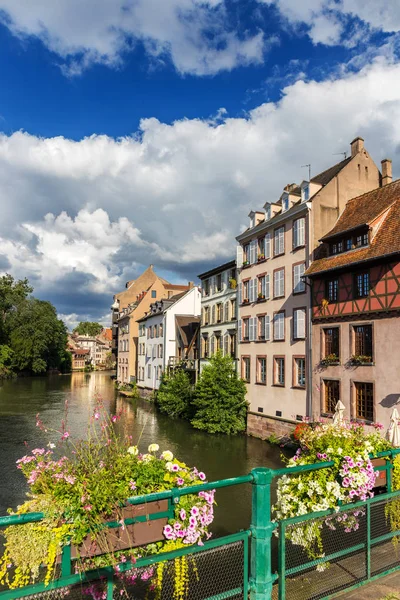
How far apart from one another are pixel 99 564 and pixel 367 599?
9.28ft

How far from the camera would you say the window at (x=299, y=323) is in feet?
82.9

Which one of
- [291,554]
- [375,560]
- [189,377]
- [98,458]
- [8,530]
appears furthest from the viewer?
[189,377]

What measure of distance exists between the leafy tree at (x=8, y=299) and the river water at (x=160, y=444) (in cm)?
3685

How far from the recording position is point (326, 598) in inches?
177

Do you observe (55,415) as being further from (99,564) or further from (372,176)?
(99,564)

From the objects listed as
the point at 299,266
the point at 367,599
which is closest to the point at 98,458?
the point at 367,599

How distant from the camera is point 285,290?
2714 cm

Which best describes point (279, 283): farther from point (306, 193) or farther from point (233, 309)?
point (233, 309)

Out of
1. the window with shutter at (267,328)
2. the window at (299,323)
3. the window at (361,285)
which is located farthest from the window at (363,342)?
the window with shutter at (267,328)

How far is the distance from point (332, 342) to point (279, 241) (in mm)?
7910

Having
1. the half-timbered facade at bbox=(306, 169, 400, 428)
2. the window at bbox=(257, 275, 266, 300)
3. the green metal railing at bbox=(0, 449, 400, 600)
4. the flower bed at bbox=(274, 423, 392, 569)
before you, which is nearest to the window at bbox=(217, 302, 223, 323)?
the window at bbox=(257, 275, 266, 300)

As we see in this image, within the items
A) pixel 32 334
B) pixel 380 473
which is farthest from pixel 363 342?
pixel 32 334

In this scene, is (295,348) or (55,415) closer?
(295,348)

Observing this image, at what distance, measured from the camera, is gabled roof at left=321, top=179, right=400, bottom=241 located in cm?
2266
